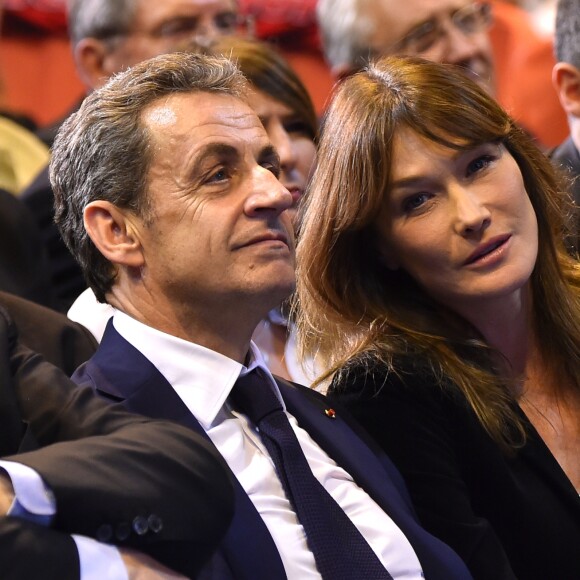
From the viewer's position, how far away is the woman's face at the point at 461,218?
193 cm

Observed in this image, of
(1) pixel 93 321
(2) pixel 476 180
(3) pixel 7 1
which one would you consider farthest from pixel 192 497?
(3) pixel 7 1

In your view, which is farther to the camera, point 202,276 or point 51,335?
point 51,335

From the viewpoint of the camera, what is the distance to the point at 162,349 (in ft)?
5.34

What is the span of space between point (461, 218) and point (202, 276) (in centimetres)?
48

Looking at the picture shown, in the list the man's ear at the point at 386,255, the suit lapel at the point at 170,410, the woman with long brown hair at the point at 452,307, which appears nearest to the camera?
the suit lapel at the point at 170,410

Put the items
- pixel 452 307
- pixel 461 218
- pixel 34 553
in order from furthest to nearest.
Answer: pixel 452 307 → pixel 461 218 → pixel 34 553

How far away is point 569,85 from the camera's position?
2645 mm

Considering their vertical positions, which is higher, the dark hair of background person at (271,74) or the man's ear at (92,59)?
the dark hair of background person at (271,74)

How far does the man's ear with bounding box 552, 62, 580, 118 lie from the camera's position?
262 centimetres

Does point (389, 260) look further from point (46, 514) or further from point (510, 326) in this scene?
point (46, 514)

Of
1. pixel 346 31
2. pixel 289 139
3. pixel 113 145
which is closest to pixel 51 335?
pixel 113 145

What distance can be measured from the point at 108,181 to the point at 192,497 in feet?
2.18

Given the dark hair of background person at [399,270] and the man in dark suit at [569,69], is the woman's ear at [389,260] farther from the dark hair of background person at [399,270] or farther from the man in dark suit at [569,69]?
the man in dark suit at [569,69]

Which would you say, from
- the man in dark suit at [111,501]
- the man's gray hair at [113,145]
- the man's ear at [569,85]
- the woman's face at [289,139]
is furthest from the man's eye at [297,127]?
the man in dark suit at [111,501]
